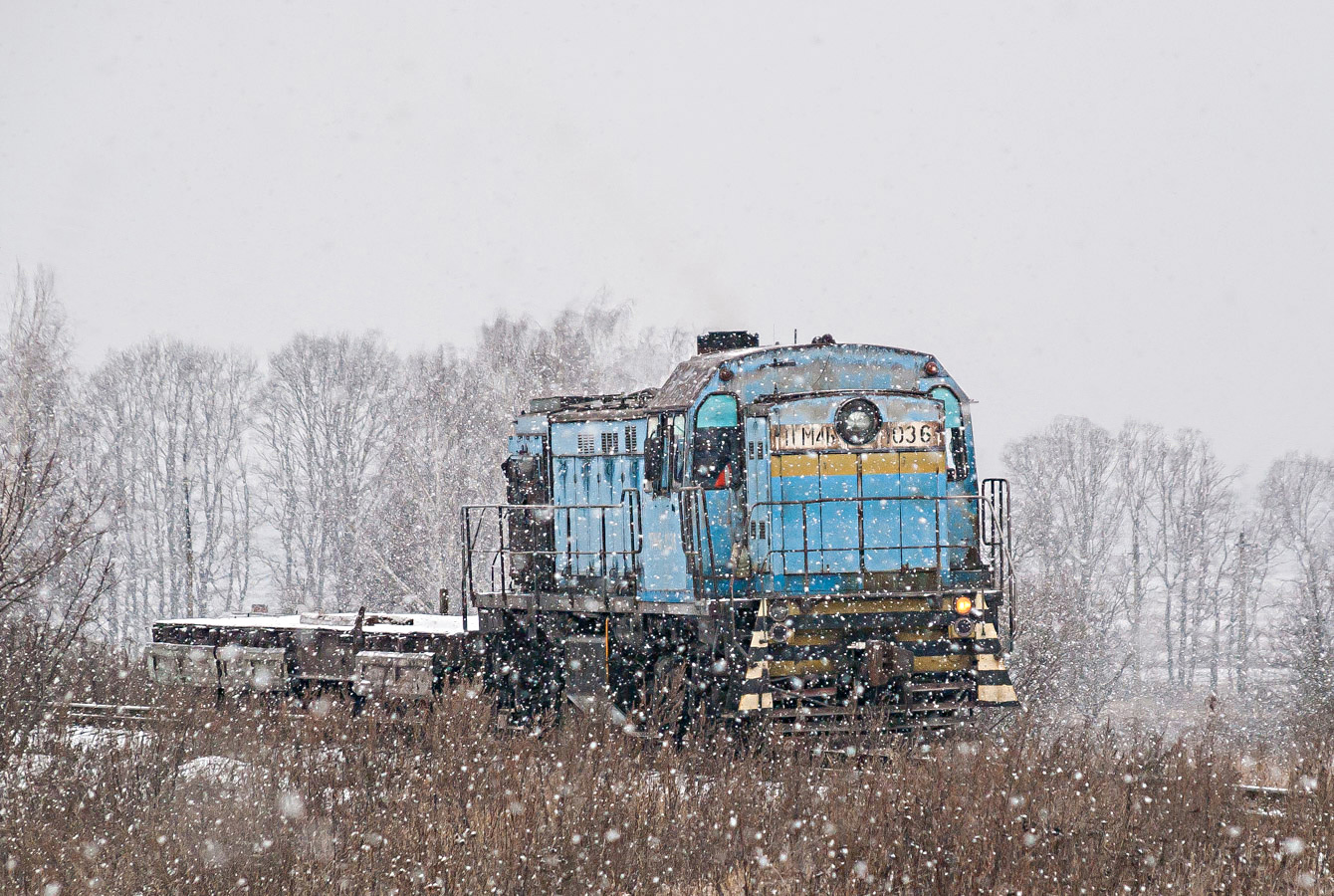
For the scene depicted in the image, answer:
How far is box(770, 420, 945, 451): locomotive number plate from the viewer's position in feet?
33.7

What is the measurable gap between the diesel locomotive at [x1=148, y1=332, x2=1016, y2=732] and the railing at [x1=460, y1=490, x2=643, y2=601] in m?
0.06

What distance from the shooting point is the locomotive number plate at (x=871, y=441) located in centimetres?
1027

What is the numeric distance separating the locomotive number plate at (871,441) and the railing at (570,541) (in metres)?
1.62

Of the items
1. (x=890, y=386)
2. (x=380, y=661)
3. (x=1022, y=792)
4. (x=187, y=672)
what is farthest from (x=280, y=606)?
(x=1022, y=792)

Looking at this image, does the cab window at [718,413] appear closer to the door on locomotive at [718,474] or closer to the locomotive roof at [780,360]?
the door on locomotive at [718,474]

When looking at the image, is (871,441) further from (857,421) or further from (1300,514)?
(1300,514)

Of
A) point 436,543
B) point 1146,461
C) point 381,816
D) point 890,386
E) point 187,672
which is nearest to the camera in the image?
point 381,816

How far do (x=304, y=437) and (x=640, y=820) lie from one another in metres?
29.8

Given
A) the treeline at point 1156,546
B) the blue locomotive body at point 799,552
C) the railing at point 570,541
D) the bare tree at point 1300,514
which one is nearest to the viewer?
the blue locomotive body at point 799,552

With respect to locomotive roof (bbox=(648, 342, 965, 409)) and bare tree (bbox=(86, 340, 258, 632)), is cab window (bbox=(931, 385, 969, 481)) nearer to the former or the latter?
locomotive roof (bbox=(648, 342, 965, 409))

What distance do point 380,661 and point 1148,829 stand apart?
7.87 meters

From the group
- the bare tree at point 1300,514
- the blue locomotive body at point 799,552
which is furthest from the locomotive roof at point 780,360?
the bare tree at point 1300,514

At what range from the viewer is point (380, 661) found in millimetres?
12445

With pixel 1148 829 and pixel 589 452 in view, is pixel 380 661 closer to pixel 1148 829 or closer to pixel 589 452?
pixel 589 452
